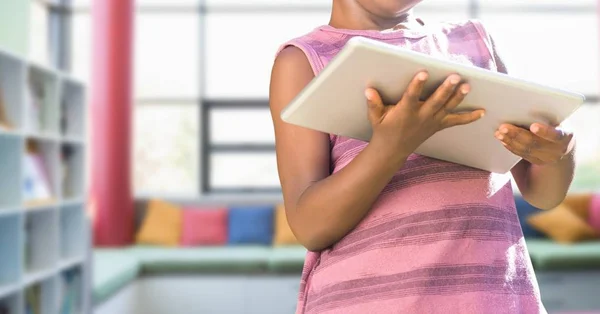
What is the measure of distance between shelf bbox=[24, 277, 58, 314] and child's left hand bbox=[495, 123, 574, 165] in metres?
2.77

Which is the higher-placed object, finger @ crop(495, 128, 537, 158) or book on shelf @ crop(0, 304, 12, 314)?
finger @ crop(495, 128, 537, 158)

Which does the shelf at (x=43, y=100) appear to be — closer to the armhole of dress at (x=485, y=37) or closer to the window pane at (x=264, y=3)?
the armhole of dress at (x=485, y=37)

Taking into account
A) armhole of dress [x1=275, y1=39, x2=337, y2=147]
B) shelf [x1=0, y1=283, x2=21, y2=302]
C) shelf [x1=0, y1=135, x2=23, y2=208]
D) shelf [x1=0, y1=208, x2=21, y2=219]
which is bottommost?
shelf [x1=0, y1=283, x2=21, y2=302]

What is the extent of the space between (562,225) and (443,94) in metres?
4.96

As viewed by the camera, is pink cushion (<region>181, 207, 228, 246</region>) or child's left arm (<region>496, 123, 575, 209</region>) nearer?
child's left arm (<region>496, 123, 575, 209</region>)

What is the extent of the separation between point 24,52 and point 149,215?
288 cm

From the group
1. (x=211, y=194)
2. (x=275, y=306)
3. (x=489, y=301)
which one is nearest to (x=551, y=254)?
(x=275, y=306)

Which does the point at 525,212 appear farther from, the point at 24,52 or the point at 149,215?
the point at 24,52

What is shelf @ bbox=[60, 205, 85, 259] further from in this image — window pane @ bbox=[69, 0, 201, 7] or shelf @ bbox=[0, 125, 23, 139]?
window pane @ bbox=[69, 0, 201, 7]

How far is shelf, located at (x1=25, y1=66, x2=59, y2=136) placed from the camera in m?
3.14

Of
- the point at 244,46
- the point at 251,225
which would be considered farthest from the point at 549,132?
the point at 244,46

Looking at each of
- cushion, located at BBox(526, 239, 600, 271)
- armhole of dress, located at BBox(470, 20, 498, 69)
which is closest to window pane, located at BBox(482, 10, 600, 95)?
cushion, located at BBox(526, 239, 600, 271)

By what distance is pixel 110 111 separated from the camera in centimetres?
532

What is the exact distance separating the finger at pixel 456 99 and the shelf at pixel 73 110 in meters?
3.22
